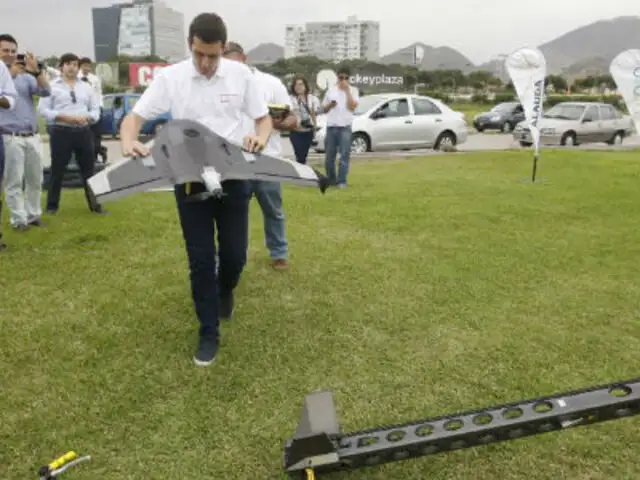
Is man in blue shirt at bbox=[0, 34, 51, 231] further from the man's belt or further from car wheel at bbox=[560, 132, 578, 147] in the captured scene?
car wheel at bbox=[560, 132, 578, 147]

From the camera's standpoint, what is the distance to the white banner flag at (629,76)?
309 inches

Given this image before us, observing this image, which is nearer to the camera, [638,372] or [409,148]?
[638,372]

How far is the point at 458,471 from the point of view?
2.52 m

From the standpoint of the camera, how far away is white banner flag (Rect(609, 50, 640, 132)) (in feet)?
25.7

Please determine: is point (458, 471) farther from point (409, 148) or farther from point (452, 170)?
point (409, 148)

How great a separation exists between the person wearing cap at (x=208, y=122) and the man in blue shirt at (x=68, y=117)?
362 centimetres

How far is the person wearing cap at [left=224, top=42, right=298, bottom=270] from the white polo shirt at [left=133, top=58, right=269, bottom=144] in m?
1.24

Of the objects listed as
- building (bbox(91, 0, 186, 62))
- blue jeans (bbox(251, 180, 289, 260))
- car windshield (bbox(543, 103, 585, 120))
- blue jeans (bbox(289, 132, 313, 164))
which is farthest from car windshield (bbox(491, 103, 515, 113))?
building (bbox(91, 0, 186, 62))

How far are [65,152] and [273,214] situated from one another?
3.18 meters

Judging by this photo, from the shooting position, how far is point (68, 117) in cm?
657

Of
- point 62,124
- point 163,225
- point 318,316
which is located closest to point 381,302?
point 318,316

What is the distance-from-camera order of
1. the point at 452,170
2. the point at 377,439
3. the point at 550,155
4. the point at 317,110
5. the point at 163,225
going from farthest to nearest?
1. the point at 550,155
2. the point at 452,170
3. the point at 317,110
4. the point at 163,225
5. the point at 377,439

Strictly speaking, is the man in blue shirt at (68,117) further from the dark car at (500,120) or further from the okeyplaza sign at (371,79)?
the okeyplaza sign at (371,79)

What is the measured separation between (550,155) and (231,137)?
→ 37.5 feet
